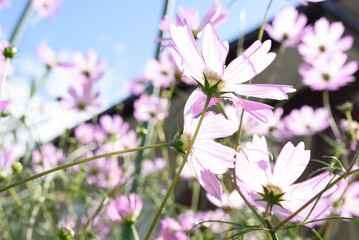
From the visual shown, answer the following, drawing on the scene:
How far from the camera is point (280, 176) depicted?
0.32m

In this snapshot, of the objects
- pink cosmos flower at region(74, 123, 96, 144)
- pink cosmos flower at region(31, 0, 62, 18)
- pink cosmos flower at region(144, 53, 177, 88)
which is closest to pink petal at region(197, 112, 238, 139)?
pink cosmos flower at region(144, 53, 177, 88)

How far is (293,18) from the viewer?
0.89 meters

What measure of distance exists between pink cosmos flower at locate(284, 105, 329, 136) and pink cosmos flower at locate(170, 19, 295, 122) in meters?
0.74

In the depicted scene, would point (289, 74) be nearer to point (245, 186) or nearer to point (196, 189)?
point (196, 189)

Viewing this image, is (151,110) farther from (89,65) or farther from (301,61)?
(301,61)

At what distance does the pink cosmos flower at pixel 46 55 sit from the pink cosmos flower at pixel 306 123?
59 cm

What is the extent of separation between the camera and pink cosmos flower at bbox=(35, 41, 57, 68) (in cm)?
81

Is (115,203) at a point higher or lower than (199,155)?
lower

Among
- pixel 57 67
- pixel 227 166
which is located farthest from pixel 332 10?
pixel 227 166

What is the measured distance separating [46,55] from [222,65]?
24.7 inches

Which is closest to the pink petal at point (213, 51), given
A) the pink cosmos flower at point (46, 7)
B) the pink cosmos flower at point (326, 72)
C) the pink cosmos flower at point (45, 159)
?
the pink cosmos flower at point (45, 159)

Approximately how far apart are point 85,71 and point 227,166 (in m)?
0.77

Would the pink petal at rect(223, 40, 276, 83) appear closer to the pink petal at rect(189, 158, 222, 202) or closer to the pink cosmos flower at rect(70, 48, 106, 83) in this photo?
the pink petal at rect(189, 158, 222, 202)

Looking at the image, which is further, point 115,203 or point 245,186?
point 115,203
